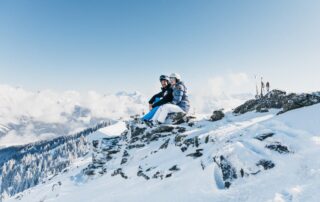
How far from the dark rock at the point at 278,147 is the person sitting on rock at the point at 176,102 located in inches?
401

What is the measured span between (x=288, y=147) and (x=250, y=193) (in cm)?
279

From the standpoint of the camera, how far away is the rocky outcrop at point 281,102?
49.8 ft

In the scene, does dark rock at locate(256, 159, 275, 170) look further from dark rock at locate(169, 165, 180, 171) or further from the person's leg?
the person's leg

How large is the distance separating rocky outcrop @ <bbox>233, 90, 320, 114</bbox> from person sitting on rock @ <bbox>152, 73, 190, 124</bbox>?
4.96 meters

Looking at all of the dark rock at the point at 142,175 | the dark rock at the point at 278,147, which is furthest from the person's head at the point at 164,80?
the dark rock at the point at 278,147

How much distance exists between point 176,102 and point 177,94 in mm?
756

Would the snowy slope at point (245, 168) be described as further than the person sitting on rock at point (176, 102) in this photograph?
No

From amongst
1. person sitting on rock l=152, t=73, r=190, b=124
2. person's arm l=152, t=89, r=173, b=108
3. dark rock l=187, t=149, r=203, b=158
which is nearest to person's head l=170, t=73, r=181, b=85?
person sitting on rock l=152, t=73, r=190, b=124

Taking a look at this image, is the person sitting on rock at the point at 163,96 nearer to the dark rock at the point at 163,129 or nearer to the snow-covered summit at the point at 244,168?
the dark rock at the point at 163,129

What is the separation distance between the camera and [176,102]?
66.6ft

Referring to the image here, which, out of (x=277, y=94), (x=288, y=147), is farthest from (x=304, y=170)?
(x=277, y=94)

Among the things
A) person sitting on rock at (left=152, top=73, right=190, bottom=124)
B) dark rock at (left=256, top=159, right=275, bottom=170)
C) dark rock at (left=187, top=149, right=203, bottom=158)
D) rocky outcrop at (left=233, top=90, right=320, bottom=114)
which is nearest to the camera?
dark rock at (left=256, top=159, right=275, bottom=170)

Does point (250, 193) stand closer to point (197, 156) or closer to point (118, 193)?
point (197, 156)

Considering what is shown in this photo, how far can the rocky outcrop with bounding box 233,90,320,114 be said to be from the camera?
15.2m
